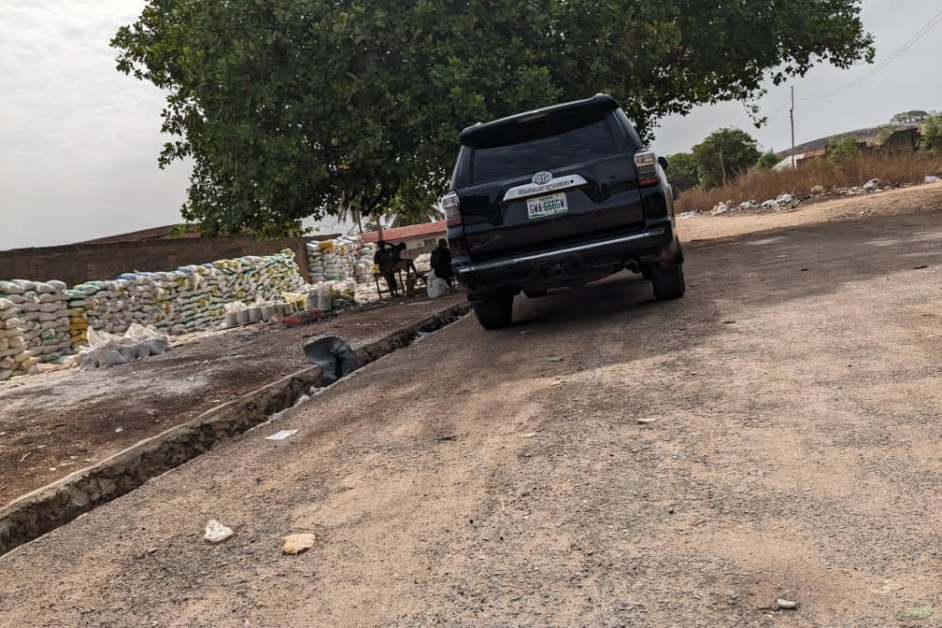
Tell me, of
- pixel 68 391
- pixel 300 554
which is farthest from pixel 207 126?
pixel 300 554

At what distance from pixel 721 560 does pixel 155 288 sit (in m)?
19.0

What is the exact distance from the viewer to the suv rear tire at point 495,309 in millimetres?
7770

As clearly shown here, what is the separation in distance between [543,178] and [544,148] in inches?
14.8

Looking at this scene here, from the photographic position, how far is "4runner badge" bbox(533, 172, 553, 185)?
6840 millimetres

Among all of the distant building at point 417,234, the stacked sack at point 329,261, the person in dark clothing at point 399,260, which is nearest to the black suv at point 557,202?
the person in dark clothing at point 399,260

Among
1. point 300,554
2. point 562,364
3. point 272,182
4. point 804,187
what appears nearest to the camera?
point 300,554

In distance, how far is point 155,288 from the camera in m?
19.2

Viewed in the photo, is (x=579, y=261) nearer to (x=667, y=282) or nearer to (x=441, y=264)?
(x=667, y=282)

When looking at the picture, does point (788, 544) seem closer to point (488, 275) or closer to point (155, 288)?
point (488, 275)

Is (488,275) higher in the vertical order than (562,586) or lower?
Result: higher

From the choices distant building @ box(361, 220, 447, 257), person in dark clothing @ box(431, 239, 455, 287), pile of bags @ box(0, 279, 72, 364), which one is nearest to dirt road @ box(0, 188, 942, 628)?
person in dark clothing @ box(431, 239, 455, 287)

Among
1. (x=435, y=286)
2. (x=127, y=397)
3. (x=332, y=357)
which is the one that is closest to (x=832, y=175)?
(x=435, y=286)

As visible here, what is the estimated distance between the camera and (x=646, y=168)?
6746 mm

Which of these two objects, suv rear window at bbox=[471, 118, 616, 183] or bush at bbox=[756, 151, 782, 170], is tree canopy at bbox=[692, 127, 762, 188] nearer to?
bush at bbox=[756, 151, 782, 170]
